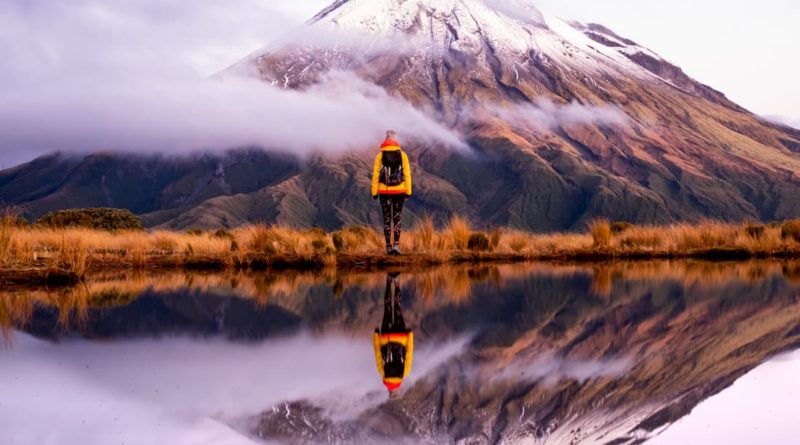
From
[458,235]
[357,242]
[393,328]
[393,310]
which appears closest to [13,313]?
[393,310]

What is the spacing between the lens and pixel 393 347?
823 cm

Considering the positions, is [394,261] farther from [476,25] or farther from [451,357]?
[476,25]

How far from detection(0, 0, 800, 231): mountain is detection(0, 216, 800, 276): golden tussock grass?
10061 centimetres

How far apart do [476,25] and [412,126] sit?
1448 inches

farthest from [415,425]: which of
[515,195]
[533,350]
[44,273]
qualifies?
[515,195]

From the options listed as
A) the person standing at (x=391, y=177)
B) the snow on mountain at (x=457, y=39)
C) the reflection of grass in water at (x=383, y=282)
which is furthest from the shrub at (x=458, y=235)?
the snow on mountain at (x=457, y=39)

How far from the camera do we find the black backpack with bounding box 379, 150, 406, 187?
19062mm

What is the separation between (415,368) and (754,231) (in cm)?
2041

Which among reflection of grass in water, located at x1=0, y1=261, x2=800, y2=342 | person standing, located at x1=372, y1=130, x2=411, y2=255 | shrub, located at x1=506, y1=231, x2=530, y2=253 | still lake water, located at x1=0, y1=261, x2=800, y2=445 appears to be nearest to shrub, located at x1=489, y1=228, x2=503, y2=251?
shrub, located at x1=506, y1=231, x2=530, y2=253

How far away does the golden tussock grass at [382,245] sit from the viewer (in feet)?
67.5

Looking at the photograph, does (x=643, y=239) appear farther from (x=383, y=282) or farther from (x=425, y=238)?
(x=383, y=282)

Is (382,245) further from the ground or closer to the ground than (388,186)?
closer to the ground

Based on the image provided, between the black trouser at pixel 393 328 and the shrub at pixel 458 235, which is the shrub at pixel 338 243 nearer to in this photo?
the shrub at pixel 458 235

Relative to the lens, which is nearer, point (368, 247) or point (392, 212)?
point (392, 212)
